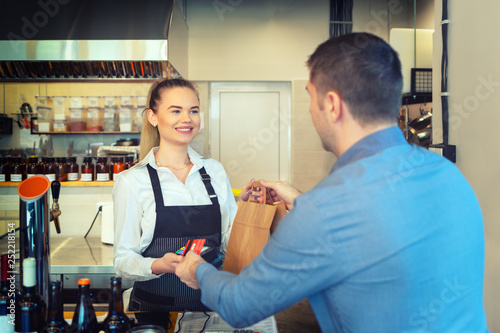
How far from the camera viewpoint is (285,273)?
0.81 m

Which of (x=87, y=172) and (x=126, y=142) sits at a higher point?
(x=126, y=142)

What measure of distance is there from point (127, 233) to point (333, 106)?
1.03 m

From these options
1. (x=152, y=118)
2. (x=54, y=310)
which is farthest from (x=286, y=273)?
(x=152, y=118)

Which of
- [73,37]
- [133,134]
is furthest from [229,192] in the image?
[133,134]

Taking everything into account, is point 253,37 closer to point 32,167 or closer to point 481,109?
point 32,167

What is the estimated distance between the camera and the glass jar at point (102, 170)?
3.32 metres

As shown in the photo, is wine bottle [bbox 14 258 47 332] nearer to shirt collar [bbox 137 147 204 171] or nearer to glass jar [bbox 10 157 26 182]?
shirt collar [bbox 137 147 204 171]

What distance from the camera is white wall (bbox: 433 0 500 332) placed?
63.9 inches

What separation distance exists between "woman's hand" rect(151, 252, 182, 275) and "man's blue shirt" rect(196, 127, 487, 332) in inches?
18.4

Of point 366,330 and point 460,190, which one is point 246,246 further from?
point 460,190

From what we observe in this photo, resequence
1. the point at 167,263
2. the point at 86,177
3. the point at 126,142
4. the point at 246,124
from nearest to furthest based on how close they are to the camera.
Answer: the point at 167,263
the point at 86,177
the point at 246,124
the point at 126,142

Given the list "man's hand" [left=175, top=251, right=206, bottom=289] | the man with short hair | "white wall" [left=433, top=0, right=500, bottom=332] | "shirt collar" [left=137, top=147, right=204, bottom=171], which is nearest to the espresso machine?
"man's hand" [left=175, top=251, right=206, bottom=289]

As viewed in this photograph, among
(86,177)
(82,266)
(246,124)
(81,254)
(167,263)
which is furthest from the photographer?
(246,124)

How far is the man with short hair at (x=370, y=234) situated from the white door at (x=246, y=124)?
415 centimetres
